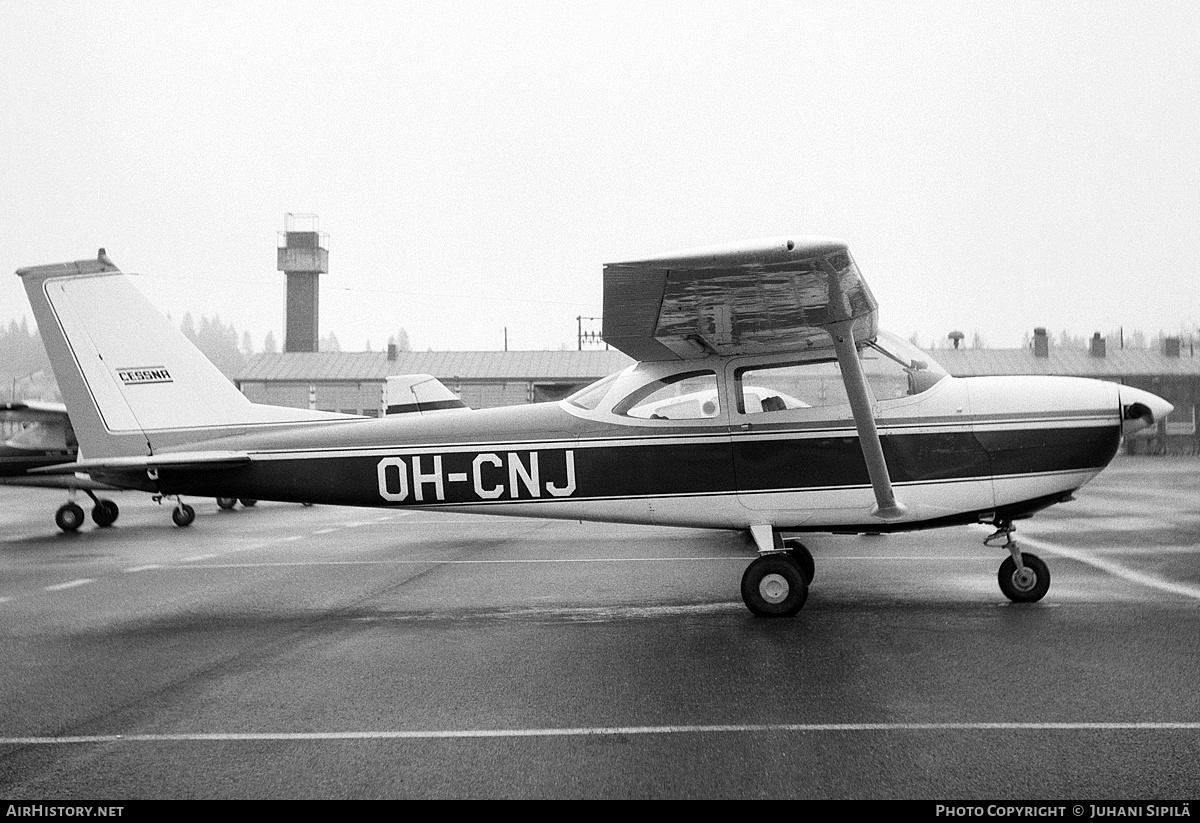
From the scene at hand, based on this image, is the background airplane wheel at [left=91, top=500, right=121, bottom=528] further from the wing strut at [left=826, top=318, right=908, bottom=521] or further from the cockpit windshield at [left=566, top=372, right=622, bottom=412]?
the wing strut at [left=826, top=318, right=908, bottom=521]

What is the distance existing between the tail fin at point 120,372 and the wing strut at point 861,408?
4.14 m

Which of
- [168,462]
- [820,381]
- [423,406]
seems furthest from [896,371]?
[423,406]

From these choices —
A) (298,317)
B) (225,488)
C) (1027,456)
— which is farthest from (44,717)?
(298,317)

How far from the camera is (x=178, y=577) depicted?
9.51 meters

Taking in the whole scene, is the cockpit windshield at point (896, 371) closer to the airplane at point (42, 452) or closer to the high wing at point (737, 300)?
the high wing at point (737, 300)

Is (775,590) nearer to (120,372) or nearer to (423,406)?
(120,372)

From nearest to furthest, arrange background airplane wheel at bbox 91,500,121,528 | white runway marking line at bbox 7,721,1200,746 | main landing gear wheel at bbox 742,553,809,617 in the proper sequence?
white runway marking line at bbox 7,721,1200,746 → main landing gear wheel at bbox 742,553,809,617 → background airplane wheel at bbox 91,500,121,528

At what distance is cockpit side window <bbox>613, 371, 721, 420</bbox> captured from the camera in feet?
23.5

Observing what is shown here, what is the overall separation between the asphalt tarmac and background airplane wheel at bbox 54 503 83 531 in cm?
587

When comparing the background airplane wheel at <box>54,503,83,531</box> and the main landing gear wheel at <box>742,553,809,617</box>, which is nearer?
the main landing gear wheel at <box>742,553,809,617</box>

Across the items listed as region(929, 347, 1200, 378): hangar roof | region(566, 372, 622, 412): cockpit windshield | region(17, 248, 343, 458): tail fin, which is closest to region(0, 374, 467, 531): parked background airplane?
region(17, 248, 343, 458): tail fin

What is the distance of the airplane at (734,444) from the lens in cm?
670

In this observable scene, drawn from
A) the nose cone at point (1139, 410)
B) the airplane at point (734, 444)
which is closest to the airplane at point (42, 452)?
the airplane at point (734, 444)

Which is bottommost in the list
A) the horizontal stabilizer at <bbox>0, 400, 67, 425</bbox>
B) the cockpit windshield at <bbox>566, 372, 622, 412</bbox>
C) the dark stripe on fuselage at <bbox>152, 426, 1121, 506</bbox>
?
the dark stripe on fuselage at <bbox>152, 426, 1121, 506</bbox>
